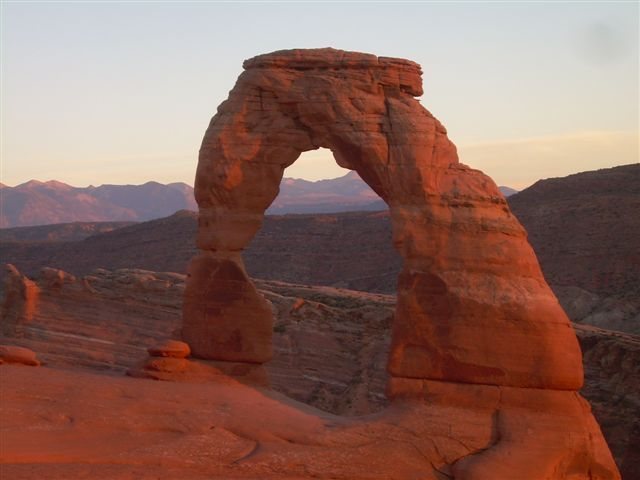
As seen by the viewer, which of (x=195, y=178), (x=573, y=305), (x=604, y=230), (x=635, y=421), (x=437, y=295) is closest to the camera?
(x=437, y=295)

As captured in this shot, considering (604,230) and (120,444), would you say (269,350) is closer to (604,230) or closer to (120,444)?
(120,444)

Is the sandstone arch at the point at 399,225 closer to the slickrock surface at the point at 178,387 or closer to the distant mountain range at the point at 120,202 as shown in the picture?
the slickrock surface at the point at 178,387

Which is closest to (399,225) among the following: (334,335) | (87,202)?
(334,335)

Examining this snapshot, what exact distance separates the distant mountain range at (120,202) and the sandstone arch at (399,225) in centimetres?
11958

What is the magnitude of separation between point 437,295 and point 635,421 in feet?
29.5

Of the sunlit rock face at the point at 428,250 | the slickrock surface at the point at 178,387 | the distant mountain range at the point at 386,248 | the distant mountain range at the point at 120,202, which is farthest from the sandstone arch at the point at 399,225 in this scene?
the distant mountain range at the point at 120,202

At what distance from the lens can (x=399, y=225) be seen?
18.8m

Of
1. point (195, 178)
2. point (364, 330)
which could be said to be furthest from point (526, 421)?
point (364, 330)

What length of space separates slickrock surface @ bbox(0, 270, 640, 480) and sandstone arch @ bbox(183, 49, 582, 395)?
1.78 ft

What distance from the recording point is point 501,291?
18172 millimetres

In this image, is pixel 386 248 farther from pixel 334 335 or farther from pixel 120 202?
pixel 120 202

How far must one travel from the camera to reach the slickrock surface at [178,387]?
670 inches

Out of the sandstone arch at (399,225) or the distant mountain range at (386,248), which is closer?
the sandstone arch at (399,225)

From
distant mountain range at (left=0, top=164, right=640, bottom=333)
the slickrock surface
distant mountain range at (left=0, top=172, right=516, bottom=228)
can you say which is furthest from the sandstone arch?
distant mountain range at (left=0, top=172, right=516, bottom=228)
